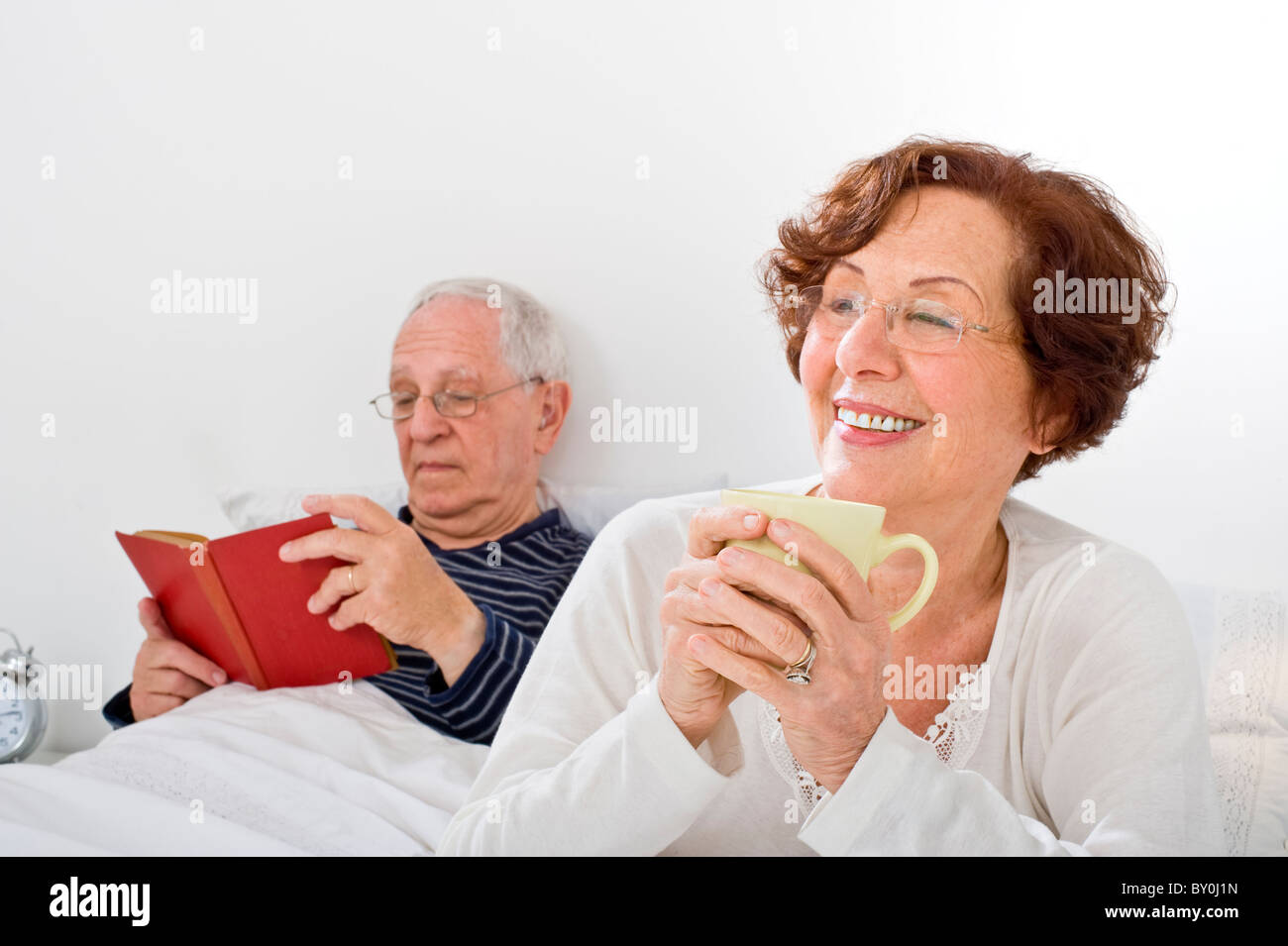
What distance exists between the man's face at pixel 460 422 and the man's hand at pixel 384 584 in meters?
0.38

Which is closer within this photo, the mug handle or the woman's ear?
the mug handle

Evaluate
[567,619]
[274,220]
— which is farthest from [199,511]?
[567,619]

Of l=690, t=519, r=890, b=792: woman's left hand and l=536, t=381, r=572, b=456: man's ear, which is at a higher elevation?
l=536, t=381, r=572, b=456: man's ear

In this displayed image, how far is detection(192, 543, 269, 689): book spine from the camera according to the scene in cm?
153

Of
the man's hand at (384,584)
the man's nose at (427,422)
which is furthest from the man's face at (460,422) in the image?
the man's hand at (384,584)

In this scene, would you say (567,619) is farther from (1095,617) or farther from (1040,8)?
(1040,8)

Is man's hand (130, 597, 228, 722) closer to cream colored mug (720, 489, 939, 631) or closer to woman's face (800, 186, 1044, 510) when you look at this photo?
woman's face (800, 186, 1044, 510)

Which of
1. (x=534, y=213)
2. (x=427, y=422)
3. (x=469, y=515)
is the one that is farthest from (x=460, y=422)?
(x=534, y=213)

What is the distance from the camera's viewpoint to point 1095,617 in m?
1.13

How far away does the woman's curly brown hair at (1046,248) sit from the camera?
1.18m

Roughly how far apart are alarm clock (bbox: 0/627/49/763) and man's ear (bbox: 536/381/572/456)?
3.74 ft

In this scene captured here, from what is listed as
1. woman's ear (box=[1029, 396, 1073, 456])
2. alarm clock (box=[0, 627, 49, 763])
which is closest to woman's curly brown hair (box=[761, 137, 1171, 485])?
woman's ear (box=[1029, 396, 1073, 456])

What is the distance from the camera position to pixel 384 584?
61.5 inches

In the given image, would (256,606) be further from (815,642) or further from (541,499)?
(815,642)
